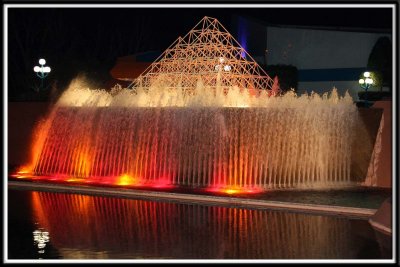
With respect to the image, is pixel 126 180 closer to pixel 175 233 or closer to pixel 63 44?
pixel 175 233

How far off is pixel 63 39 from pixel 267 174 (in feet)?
102

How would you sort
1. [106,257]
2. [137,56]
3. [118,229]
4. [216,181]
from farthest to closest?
[137,56] < [216,181] < [118,229] < [106,257]

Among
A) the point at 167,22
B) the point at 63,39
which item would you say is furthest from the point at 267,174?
the point at 167,22

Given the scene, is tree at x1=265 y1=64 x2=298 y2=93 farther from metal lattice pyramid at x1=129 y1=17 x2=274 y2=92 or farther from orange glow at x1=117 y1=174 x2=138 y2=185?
orange glow at x1=117 y1=174 x2=138 y2=185

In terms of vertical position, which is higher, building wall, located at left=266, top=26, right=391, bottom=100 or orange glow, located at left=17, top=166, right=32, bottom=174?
building wall, located at left=266, top=26, right=391, bottom=100

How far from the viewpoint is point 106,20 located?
47.2 metres

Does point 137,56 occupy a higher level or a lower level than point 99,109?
higher

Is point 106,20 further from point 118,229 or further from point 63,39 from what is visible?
point 118,229

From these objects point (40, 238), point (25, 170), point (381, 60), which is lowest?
point (40, 238)

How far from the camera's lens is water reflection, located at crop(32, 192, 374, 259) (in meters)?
7.68

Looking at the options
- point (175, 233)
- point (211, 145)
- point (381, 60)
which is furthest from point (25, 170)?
point (381, 60)

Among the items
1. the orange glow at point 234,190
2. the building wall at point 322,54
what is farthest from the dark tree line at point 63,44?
the orange glow at point 234,190

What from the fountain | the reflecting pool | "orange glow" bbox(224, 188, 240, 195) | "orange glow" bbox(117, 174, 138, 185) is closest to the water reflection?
the reflecting pool

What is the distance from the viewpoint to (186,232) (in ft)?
29.0
